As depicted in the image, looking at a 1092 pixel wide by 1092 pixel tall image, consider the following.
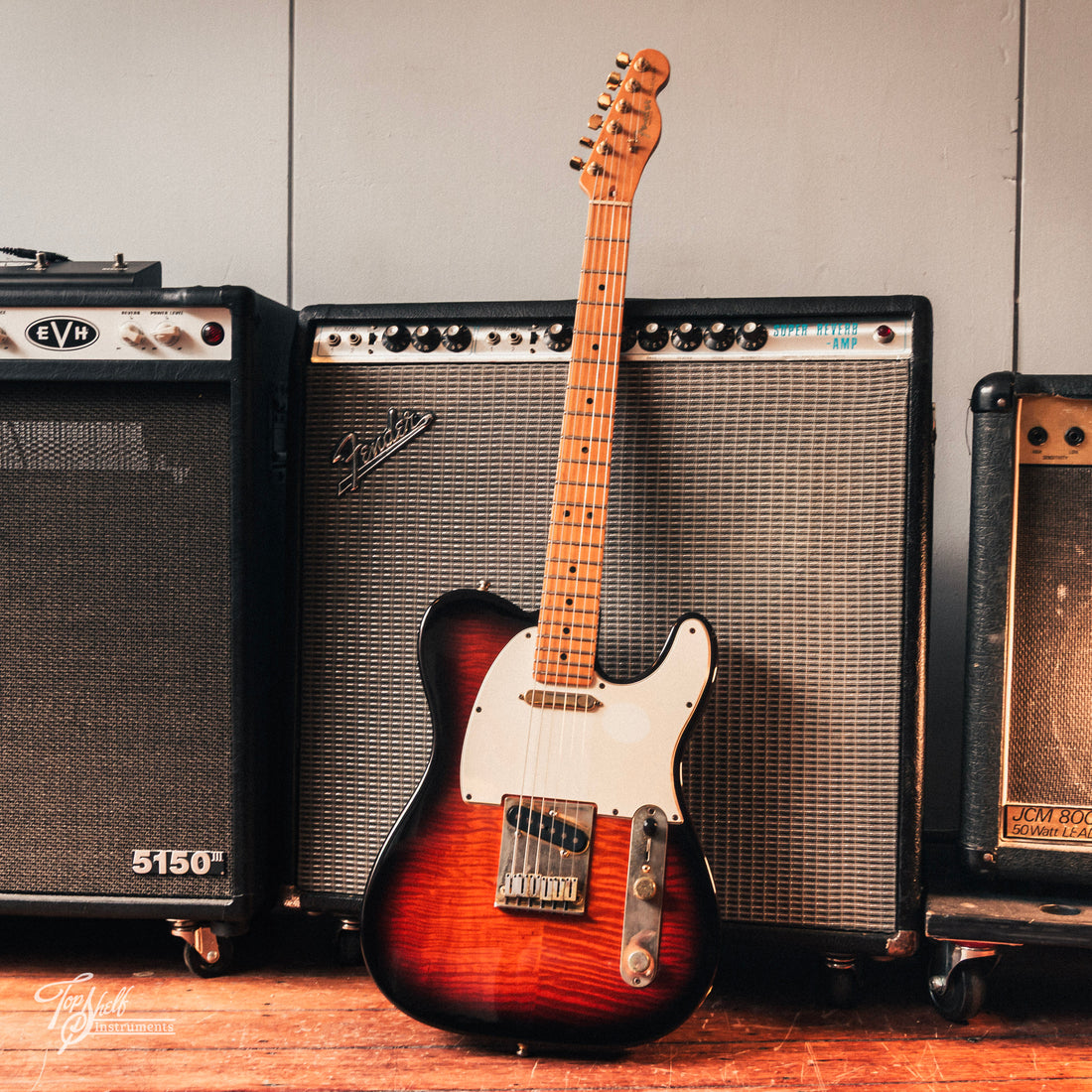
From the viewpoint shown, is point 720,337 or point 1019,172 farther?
point 1019,172

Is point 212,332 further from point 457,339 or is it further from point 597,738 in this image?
point 597,738

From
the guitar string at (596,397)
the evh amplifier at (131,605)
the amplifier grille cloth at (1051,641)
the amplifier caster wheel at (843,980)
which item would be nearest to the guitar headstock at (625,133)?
the guitar string at (596,397)

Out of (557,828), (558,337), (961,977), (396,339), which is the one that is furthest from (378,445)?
(961,977)

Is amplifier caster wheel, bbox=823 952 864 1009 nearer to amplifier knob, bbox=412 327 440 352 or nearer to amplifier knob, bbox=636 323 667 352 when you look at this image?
amplifier knob, bbox=636 323 667 352

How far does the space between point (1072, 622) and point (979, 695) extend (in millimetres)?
120

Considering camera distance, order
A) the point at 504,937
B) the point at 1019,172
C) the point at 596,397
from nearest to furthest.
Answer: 1. the point at 504,937
2. the point at 596,397
3. the point at 1019,172

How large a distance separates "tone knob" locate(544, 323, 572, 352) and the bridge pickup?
0.38m

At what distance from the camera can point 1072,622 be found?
2.90ft

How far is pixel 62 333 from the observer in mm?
950

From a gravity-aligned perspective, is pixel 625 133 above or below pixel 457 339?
above

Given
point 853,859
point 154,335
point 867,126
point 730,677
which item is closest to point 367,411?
point 154,335

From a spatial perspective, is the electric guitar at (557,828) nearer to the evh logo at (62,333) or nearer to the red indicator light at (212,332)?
the red indicator light at (212,332)

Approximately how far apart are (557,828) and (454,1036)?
243 millimetres

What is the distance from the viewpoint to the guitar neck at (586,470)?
87 centimetres
